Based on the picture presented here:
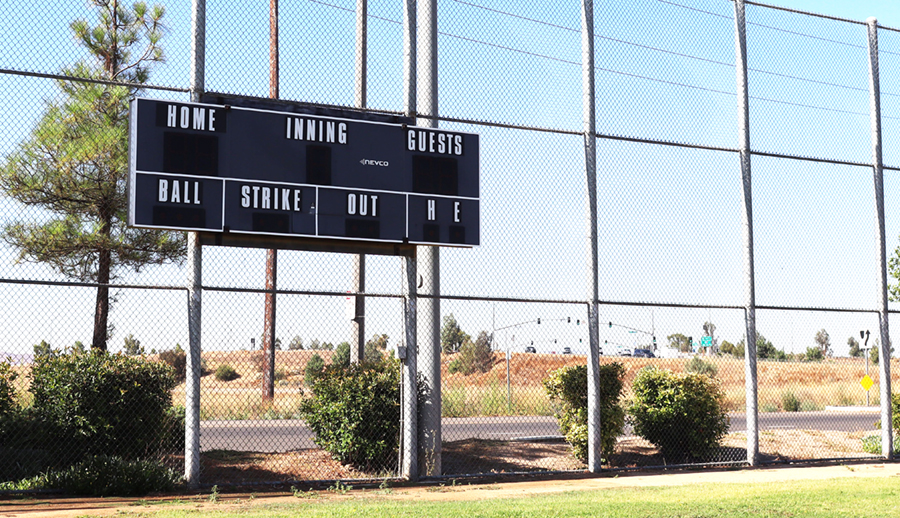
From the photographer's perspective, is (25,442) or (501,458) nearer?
(25,442)

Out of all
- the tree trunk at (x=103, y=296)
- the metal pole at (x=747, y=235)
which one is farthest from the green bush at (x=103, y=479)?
the metal pole at (x=747, y=235)

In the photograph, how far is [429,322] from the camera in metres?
11.7

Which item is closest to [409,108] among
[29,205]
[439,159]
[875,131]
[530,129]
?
[439,159]

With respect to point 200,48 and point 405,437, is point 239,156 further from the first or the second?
point 405,437

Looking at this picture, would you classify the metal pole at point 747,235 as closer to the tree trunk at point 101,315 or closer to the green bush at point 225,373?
the tree trunk at point 101,315

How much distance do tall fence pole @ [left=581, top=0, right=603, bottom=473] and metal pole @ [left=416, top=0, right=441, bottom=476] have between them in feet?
7.41

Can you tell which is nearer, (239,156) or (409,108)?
(239,156)

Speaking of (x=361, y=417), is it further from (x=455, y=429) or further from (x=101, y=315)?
(x=455, y=429)

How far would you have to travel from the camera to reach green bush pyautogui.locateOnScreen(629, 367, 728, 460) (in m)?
13.7

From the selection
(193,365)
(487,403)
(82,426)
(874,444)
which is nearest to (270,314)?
(487,403)

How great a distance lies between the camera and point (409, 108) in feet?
37.2

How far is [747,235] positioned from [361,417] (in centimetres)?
679

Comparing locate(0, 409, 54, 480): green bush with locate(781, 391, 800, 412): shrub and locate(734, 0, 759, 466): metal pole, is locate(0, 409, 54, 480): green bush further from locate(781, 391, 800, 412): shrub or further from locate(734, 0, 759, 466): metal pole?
locate(781, 391, 800, 412): shrub

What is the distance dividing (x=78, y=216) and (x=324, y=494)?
25.9ft
